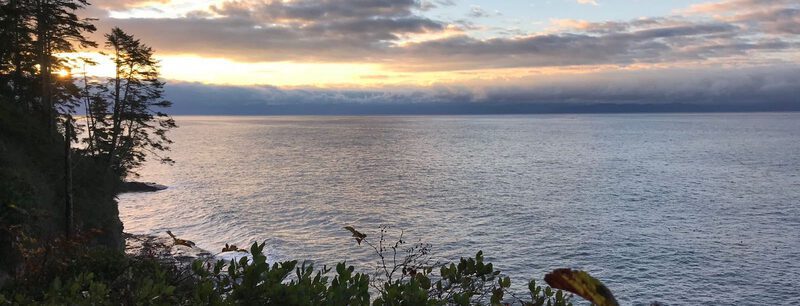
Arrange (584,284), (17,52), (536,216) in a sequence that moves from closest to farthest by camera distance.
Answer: (584,284)
(17,52)
(536,216)

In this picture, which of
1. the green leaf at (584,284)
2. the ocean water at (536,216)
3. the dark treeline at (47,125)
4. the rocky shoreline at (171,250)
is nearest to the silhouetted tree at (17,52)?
the dark treeline at (47,125)

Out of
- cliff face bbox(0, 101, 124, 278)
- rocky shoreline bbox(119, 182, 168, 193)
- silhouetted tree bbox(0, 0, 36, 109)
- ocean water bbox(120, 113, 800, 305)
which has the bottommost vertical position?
ocean water bbox(120, 113, 800, 305)

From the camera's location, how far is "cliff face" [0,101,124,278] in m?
24.3

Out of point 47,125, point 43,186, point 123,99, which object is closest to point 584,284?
point 43,186

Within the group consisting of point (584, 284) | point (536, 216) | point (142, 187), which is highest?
point (584, 284)

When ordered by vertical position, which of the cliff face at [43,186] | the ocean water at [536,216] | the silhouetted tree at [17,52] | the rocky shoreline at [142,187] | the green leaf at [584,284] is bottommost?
the ocean water at [536,216]

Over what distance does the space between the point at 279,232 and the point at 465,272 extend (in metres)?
46.8

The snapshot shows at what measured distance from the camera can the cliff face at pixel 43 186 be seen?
24.3 m

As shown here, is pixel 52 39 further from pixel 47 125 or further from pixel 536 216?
pixel 536 216

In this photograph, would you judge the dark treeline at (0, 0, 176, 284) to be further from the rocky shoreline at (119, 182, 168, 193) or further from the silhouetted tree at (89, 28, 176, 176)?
the rocky shoreline at (119, 182, 168, 193)

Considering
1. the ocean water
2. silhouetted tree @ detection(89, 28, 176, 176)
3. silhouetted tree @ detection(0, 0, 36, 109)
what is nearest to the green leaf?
the ocean water

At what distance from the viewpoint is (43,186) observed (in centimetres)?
3123

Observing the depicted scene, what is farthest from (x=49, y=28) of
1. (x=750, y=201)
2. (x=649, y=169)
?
(x=649, y=169)

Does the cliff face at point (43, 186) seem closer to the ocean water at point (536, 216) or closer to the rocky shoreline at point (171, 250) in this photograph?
the rocky shoreline at point (171, 250)
